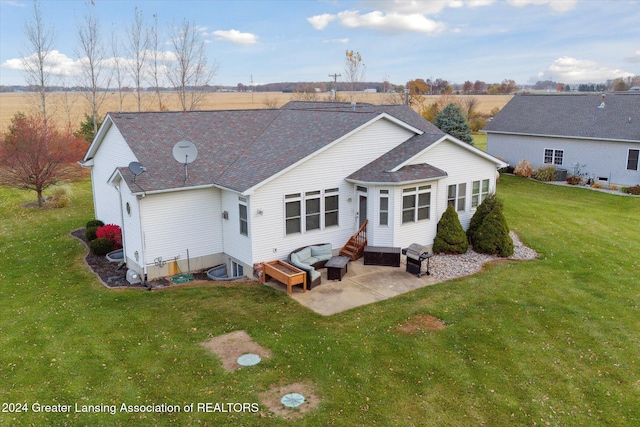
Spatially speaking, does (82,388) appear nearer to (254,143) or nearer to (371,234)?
(371,234)

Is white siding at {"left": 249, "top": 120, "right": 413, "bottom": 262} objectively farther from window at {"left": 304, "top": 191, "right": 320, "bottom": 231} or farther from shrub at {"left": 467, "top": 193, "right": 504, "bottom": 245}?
shrub at {"left": 467, "top": 193, "right": 504, "bottom": 245}

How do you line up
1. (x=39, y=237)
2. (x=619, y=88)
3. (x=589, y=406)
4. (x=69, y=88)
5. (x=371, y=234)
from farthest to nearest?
(x=619, y=88) < (x=69, y=88) < (x=39, y=237) < (x=371, y=234) < (x=589, y=406)

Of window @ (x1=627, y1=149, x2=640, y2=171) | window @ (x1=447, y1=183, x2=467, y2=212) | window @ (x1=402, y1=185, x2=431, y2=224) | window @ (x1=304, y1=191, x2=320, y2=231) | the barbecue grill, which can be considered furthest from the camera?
window @ (x1=627, y1=149, x2=640, y2=171)

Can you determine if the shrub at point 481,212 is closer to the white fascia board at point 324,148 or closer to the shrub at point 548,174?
the white fascia board at point 324,148

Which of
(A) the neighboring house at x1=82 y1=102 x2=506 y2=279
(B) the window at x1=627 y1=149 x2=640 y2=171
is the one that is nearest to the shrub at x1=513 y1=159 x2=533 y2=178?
(B) the window at x1=627 y1=149 x2=640 y2=171

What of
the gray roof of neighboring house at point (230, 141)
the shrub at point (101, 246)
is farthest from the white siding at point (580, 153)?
the shrub at point (101, 246)

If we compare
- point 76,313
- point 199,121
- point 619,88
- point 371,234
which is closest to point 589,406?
point 371,234

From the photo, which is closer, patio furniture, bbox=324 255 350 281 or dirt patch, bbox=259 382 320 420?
dirt patch, bbox=259 382 320 420
